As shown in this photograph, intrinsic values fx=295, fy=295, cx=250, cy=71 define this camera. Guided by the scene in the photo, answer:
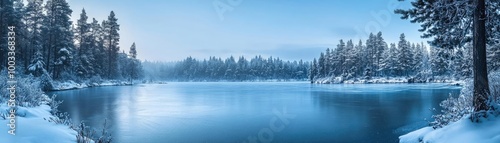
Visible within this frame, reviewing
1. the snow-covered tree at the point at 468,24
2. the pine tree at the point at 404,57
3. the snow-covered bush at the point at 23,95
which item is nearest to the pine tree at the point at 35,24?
the snow-covered bush at the point at 23,95

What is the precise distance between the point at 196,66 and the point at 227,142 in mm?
147541

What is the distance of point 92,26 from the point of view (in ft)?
203

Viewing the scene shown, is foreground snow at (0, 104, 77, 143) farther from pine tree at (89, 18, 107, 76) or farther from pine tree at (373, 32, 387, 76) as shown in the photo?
pine tree at (373, 32, 387, 76)

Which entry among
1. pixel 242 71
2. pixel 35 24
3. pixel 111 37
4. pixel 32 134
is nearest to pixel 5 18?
pixel 35 24

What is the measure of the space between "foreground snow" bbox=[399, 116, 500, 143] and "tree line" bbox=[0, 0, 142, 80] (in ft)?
126

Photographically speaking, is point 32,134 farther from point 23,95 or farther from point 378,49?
point 378,49

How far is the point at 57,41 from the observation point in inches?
1709

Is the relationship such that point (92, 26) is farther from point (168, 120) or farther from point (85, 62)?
point (168, 120)

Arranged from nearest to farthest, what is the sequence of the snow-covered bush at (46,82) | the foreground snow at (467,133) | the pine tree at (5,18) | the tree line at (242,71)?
the foreground snow at (467,133) → the pine tree at (5,18) → the snow-covered bush at (46,82) → the tree line at (242,71)

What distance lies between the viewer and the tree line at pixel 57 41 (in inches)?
1374

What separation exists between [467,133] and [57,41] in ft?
163

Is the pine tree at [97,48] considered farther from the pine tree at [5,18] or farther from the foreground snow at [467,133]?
the foreground snow at [467,133]

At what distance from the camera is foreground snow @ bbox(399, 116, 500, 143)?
689 cm

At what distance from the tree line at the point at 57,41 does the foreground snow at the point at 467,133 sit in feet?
126
